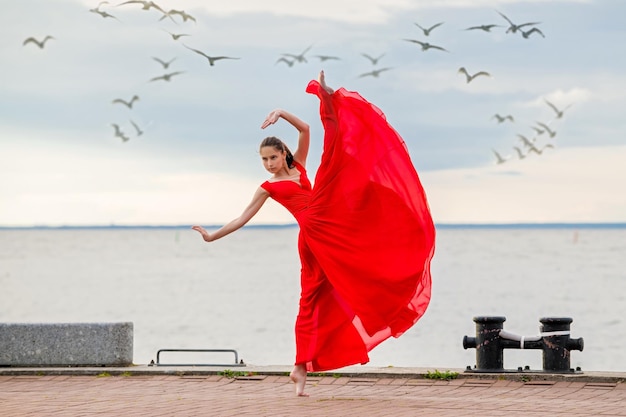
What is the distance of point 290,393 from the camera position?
33.9 feet

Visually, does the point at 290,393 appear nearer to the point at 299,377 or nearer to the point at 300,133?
the point at 299,377

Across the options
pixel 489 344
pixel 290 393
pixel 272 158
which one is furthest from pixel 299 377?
pixel 489 344

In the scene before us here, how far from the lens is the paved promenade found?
30.0 feet

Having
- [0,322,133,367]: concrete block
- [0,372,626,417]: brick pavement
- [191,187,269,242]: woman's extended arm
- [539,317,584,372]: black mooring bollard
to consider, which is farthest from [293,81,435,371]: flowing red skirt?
[0,322,133,367]: concrete block

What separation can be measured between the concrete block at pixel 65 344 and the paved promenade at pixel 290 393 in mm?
213

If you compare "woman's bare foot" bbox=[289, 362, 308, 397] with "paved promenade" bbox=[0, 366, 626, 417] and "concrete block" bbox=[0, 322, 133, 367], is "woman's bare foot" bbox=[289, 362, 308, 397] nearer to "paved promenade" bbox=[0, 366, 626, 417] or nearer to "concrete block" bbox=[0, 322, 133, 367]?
"paved promenade" bbox=[0, 366, 626, 417]

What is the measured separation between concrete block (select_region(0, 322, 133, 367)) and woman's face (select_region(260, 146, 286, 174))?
2.98 meters

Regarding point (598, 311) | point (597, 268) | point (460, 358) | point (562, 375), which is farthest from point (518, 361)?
point (597, 268)

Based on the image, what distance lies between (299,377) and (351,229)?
132cm

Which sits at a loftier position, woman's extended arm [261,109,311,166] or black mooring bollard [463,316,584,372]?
woman's extended arm [261,109,311,166]

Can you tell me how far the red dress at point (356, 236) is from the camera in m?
9.84

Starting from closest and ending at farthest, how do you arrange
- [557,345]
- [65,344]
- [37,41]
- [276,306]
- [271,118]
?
1. [271,118]
2. [557,345]
3. [65,344]
4. [37,41]
5. [276,306]

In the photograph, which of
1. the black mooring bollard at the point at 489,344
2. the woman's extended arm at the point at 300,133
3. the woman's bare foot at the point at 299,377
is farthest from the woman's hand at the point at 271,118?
the black mooring bollard at the point at 489,344

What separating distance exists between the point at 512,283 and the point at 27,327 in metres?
51.2
